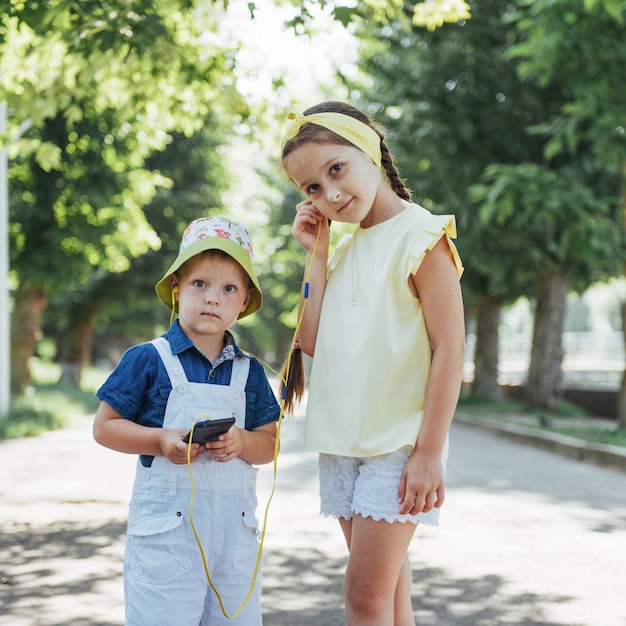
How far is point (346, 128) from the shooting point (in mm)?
2744

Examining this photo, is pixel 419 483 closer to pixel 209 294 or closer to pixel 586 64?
pixel 209 294

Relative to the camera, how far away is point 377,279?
2.66m

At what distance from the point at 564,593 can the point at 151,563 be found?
2.68 metres

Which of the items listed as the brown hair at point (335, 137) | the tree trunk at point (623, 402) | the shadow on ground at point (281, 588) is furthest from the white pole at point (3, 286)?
the brown hair at point (335, 137)

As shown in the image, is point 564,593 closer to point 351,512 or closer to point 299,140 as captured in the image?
point 351,512

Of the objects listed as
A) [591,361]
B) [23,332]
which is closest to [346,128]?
[23,332]

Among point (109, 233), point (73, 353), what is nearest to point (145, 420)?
point (109, 233)

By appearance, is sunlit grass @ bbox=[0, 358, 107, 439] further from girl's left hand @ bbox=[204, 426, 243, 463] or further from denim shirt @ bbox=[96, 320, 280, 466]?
girl's left hand @ bbox=[204, 426, 243, 463]

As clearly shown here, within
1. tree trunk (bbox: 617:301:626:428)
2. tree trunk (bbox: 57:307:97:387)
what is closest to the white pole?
tree trunk (bbox: 617:301:626:428)

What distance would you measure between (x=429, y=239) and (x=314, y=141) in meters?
0.47

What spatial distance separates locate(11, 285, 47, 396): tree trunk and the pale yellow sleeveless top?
645 inches

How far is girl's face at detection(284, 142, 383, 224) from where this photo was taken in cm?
273

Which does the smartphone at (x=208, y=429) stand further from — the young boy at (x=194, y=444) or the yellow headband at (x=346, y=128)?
the yellow headband at (x=346, y=128)

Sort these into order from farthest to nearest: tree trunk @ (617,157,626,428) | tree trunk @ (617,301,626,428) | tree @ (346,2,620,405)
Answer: tree @ (346,2,620,405) → tree trunk @ (617,301,626,428) → tree trunk @ (617,157,626,428)
